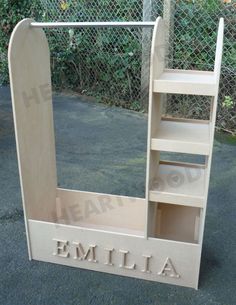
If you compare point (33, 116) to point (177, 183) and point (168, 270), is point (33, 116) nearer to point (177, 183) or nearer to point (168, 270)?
point (177, 183)

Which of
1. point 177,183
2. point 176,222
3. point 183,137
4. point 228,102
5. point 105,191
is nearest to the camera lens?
point 183,137

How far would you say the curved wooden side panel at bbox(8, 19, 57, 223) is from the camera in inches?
45.0

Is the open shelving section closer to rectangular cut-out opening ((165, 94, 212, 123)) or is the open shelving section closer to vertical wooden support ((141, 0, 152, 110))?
rectangular cut-out opening ((165, 94, 212, 123))

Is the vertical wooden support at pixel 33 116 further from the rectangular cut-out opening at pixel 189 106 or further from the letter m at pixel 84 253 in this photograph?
the rectangular cut-out opening at pixel 189 106

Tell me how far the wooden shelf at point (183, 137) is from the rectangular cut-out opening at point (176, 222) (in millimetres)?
359

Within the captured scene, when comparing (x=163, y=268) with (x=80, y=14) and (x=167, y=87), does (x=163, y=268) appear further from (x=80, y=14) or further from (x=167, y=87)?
(x=80, y=14)

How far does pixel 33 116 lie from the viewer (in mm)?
1277

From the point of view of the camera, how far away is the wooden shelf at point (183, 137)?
3.49 feet

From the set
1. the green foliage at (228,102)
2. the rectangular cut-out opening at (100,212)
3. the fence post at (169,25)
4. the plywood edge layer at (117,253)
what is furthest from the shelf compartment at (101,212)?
the fence post at (169,25)

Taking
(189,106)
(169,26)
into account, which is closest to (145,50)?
(169,26)

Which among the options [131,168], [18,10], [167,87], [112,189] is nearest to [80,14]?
[18,10]

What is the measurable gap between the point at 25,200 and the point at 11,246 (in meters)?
0.29

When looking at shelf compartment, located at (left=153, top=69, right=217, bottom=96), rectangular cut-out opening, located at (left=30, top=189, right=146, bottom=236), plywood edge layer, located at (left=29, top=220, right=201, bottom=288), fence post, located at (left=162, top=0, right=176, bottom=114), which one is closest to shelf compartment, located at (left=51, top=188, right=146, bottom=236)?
rectangular cut-out opening, located at (left=30, top=189, right=146, bottom=236)

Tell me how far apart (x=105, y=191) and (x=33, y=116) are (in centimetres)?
74
